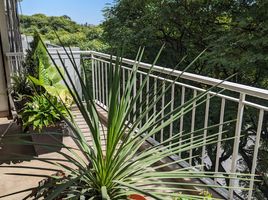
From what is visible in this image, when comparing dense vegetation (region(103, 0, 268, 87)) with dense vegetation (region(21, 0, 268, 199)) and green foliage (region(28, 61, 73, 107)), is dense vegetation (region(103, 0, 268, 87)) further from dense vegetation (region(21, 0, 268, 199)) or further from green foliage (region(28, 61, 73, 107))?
green foliage (region(28, 61, 73, 107))

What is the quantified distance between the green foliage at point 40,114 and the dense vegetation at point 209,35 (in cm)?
412

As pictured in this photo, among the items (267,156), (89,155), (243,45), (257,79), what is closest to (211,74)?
(257,79)

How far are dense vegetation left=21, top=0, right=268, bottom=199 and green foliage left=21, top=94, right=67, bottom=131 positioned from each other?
4121mm

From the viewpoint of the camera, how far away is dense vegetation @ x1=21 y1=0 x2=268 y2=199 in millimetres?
6777

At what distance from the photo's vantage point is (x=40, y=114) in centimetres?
293

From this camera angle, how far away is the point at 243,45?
689 centimetres

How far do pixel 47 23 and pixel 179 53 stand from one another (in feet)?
61.0

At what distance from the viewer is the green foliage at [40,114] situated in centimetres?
289

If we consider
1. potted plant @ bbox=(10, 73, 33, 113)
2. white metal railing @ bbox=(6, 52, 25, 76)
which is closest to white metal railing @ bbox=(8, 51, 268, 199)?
white metal railing @ bbox=(6, 52, 25, 76)

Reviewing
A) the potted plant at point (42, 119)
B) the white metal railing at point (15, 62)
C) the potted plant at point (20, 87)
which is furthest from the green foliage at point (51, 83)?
the white metal railing at point (15, 62)

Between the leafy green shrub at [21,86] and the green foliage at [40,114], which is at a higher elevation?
the leafy green shrub at [21,86]

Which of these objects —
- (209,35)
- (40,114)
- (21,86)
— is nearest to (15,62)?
(21,86)

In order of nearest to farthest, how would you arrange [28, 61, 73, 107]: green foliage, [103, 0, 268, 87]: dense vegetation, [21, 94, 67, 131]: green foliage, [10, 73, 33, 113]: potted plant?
[21, 94, 67, 131]: green foliage, [28, 61, 73, 107]: green foliage, [10, 73, 33, 113]: potted plant, [103, 0, 268, 87]: dense vegetation

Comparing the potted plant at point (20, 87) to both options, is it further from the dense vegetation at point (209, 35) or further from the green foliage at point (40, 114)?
the dense vegetation at point (209, 35)
